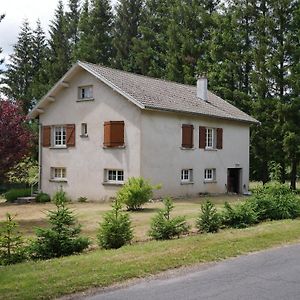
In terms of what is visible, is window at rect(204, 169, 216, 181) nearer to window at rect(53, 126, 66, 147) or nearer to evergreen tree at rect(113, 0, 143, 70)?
window at rect(53, 126, 66, 147)

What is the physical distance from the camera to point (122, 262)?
9219mm

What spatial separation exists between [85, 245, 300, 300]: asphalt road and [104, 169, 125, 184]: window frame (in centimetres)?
1606

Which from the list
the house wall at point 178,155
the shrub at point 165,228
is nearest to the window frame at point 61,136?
the house wall at point 178,155

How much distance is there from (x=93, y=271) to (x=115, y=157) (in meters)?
17.2

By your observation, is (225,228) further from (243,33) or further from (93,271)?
(243,33)

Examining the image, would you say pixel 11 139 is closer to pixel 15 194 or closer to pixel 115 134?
pixel 115 134

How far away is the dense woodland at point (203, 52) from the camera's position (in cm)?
3309

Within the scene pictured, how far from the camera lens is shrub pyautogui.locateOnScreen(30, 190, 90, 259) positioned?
Result: 33.1 ft

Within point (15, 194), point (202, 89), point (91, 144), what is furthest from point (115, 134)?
point (202, 89)

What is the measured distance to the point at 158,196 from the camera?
2522 centimetres

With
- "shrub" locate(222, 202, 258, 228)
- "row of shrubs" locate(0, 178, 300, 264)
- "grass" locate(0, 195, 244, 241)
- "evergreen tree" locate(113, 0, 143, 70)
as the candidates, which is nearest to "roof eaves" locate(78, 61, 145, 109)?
"grass" locate(0, 195, 244, 241)

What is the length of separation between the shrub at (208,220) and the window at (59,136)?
16.6 meters

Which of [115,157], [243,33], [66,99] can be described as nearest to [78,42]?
[243,33]

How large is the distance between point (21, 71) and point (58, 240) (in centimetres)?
4718
